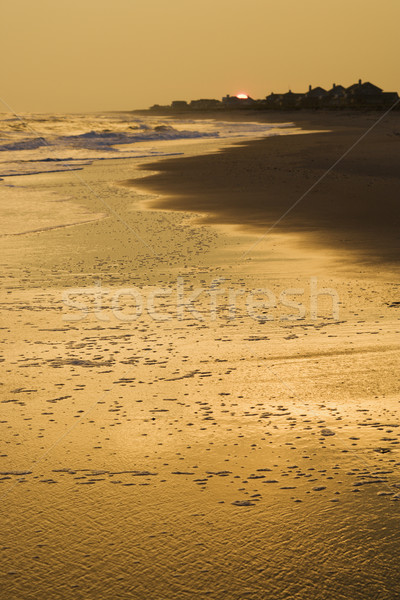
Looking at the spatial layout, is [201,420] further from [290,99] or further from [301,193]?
[290,99]

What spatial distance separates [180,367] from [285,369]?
0.72m

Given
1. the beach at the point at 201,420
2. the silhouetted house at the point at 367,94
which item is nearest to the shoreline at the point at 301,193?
the beach at the point at 201,420

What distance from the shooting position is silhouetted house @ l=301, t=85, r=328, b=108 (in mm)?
178625

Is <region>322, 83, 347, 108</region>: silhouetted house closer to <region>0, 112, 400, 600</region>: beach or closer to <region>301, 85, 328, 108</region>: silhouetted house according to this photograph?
<region>301, 85, 328, 108</region>: silhouetted house

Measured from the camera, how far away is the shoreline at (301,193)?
11159 mm

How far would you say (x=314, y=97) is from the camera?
186 m

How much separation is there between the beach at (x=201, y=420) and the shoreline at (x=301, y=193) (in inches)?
34.8

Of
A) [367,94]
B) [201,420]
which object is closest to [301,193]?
[201,420]

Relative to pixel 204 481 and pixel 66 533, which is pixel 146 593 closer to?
pixel 66 533

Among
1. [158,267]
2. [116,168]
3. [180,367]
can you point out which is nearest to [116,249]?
[158,267]

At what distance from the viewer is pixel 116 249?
10.1 meters

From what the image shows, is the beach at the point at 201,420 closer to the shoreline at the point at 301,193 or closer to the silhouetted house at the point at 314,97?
the shoreline at the point at 301,193

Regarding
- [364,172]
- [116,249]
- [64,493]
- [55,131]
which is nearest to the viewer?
[64,493]

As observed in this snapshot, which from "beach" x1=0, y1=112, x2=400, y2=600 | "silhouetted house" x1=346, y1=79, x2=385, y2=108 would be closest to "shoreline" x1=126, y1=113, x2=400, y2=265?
"beach" x1=0, y1=112, x2=400, y2=600
